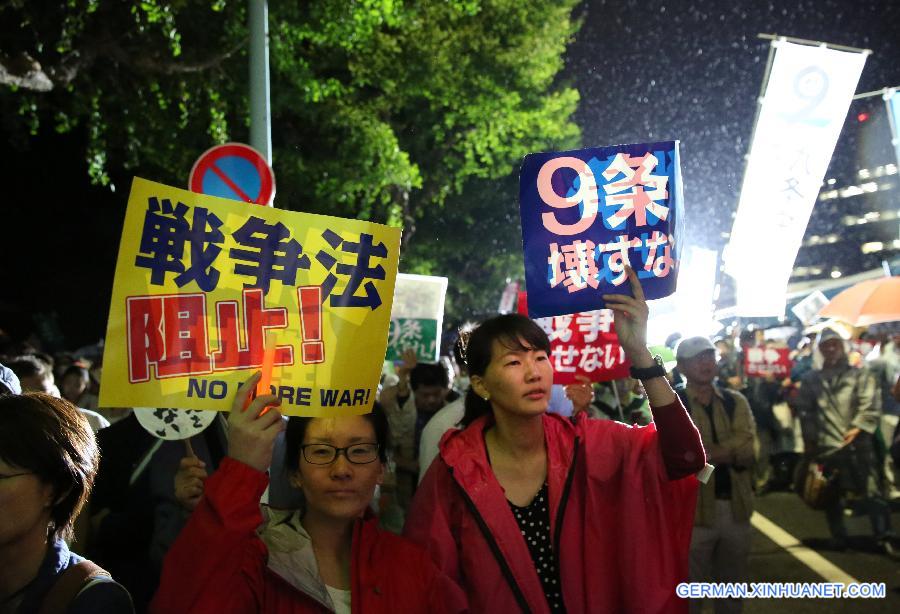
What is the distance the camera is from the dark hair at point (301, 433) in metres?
2.66

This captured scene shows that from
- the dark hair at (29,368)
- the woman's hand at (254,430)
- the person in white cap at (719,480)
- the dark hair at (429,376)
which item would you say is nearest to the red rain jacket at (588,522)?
the woman's hand at (254,430)

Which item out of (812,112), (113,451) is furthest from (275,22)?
(113,451)

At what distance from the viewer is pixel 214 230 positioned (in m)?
2.50

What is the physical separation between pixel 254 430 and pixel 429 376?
4568mm

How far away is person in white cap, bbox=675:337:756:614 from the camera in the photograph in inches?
217

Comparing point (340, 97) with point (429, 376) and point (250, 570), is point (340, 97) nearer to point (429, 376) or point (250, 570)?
point (429, 376)

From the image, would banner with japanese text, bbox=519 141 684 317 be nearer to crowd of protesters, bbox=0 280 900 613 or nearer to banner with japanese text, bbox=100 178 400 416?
crowd of protesters, bbox=0 280 900 613

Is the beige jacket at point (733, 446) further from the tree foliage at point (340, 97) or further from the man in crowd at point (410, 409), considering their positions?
the tree foliage at point (340, 97)

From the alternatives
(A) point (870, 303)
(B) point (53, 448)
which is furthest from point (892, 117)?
(B) point (53, 448)

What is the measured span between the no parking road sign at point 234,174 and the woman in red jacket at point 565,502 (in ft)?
13.2

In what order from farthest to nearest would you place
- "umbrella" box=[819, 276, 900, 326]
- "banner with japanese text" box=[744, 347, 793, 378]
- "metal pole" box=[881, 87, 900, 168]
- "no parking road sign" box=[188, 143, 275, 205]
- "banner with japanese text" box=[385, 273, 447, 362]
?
"banner with japanese text" box=[744, 347, 793, 378] < "metal pole" box=[881, 87, 900, 168] < "umbrella" box=[819, 276, 900, 326] < "banner with japanese text" box=[385, 273, 447, 362] < "no parking road sign" box=[188, 143, 275, 205]

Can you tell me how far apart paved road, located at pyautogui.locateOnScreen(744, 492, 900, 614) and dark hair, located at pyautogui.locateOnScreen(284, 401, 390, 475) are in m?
4.40

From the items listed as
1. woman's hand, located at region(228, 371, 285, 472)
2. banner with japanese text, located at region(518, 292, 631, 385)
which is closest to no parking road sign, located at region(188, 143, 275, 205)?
banner with japanese text, located at region(518, 292, 631, 385)

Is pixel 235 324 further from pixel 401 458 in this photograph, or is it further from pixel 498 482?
pixel 401 458
